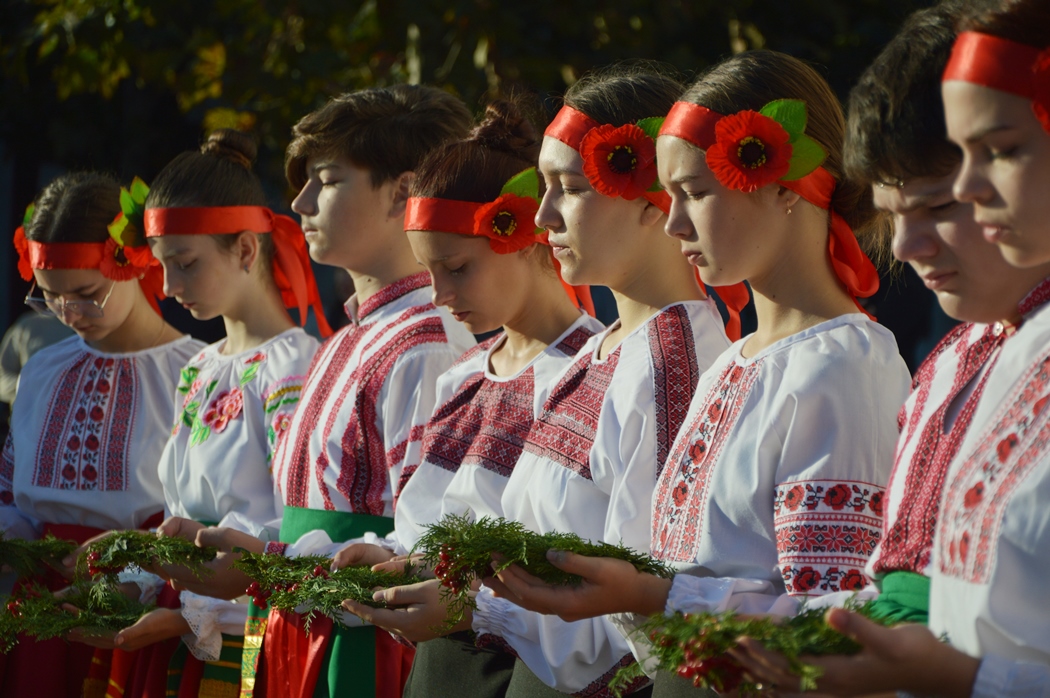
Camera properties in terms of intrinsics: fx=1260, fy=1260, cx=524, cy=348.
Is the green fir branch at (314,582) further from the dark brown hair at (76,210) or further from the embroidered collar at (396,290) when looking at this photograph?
the dark brown hair at (76,210)

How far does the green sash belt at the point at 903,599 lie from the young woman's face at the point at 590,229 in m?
1.03

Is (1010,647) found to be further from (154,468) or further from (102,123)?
(102,123)

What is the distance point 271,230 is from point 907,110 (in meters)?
2.58

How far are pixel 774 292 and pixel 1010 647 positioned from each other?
916 millimetres

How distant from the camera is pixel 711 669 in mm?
1553

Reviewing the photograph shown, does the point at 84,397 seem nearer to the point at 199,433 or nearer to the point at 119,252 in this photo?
the point at 119,252

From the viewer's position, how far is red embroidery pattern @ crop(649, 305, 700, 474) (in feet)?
7.75

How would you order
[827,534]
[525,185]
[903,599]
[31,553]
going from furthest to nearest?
[31,553]
[525,185]
[827,534]
[903,599]

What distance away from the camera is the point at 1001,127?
156cm

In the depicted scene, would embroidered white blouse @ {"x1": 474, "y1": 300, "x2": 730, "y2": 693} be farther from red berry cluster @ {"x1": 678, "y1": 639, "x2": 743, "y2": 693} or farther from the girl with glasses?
the girl with glasses

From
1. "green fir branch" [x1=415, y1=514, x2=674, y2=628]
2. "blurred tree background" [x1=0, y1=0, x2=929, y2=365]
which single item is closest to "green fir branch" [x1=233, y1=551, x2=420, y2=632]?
"green fir branch" [x1=415, y1=514, x2=674, y2=628]

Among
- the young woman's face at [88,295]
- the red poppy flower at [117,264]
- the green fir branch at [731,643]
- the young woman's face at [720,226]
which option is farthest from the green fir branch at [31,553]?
the green fir branch at [731,643]

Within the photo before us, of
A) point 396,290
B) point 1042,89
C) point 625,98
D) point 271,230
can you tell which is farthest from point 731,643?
Result: point 271,230

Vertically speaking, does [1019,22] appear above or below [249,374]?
above
